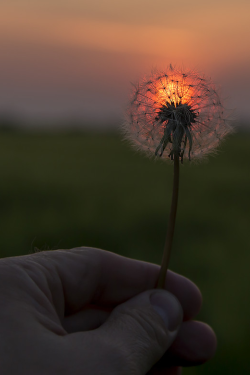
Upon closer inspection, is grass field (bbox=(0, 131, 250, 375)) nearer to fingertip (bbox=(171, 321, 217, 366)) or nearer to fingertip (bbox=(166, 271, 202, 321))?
fingertip (bbox=(171, 321, 217, 366))

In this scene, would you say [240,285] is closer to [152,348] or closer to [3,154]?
[152,348]

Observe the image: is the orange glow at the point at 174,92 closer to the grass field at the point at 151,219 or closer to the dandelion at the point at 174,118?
the dandelion at the point at 174,118

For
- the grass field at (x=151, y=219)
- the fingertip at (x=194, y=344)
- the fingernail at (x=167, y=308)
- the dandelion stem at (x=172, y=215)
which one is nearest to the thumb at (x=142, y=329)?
the fingernail at (x=167, y=308)

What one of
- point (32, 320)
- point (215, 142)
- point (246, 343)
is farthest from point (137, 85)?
point (246, 343)

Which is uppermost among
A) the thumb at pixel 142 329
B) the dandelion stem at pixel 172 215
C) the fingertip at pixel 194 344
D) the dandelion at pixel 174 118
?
the dandelion at pixel 174 118

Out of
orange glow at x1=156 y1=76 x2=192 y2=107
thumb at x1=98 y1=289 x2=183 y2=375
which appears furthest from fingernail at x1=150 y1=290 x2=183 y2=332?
orange glow at x1=156 y1=76 x2=192 y2=107

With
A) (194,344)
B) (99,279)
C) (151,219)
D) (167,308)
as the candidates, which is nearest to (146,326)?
(167,308)

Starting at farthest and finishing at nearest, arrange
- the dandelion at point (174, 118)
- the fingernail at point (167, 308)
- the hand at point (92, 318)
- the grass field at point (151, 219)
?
the grass field at point (151, 219) < the fingernail at point (167, 308) < the dandelion at point (174, 118) < the hand at point (92, 318)
